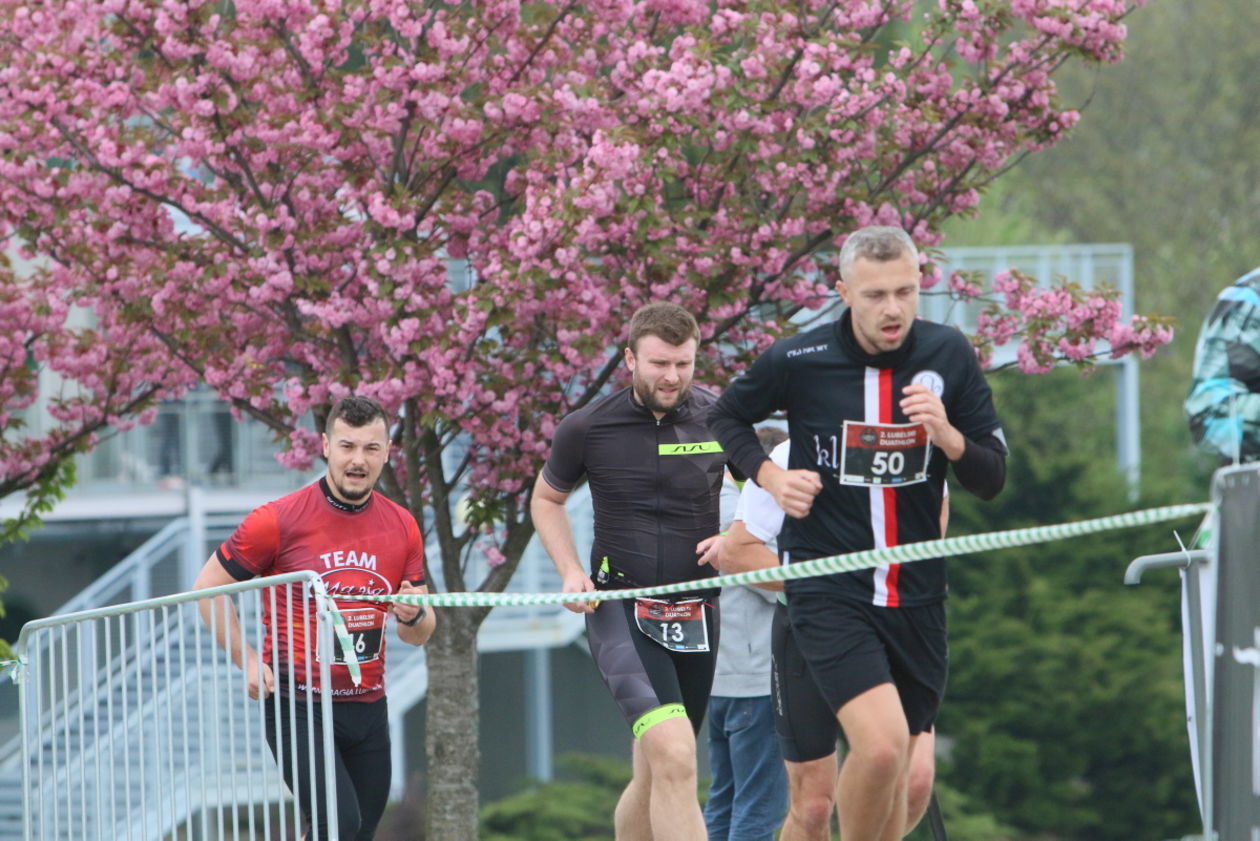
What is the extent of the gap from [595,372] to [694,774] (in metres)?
4.02

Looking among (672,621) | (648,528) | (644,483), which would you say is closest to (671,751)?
(672,621)

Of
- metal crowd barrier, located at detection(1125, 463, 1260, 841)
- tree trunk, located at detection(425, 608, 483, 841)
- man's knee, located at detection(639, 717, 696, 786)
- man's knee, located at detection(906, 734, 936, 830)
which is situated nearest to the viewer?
metal crowd barrier, located at detection(1125, 463, 1260, 841)

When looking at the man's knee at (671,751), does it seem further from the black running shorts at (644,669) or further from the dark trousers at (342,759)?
the dark trousers at (342,759)

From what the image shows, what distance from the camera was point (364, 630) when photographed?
20.6 feet

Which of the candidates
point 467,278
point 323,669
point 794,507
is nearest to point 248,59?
point 467,278

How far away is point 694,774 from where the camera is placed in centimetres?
618

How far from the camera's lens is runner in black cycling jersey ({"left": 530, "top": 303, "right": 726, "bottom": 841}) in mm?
6355

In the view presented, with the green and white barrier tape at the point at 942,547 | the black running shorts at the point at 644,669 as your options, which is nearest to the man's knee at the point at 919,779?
the green and white barrier tape at the point at 942,547

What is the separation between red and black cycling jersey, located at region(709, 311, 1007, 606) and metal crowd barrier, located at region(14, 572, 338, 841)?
1.67 meters

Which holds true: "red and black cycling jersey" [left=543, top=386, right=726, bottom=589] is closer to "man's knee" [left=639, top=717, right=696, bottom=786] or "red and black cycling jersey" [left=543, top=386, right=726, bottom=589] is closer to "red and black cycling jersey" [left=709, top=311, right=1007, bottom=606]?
"man's knee" [left=639, top=717, right=696, bottom=786]

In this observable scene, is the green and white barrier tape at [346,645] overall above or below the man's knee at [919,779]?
above

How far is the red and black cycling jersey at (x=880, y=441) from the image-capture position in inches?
199

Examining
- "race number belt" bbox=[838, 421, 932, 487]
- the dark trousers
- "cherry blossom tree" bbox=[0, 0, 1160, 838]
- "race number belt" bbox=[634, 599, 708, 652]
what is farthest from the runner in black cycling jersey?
"cherry blossom tree" bbox=[0, 0, 1160, 838]

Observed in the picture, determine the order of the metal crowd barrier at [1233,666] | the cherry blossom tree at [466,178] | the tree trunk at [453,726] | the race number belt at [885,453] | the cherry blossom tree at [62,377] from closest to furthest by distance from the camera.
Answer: the metal crowd barrier at [1233,666], the race number belt at [885,453], the cherry blossom tree at [466,178], the tree trunk at [453,726], the cherry blossom tree at [62,377]
